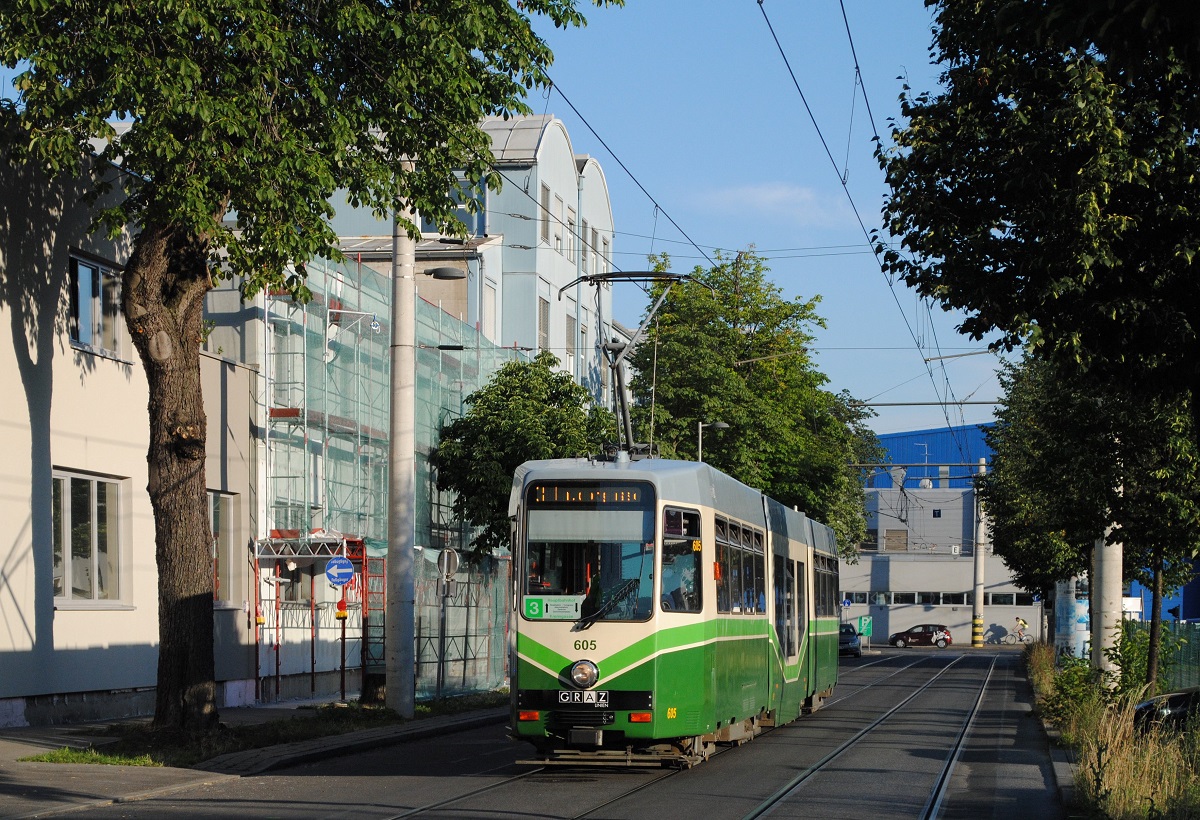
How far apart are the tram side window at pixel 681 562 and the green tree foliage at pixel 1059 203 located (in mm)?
3607

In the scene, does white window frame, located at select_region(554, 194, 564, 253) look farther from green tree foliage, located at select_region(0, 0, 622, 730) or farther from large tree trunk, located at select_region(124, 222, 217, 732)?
large tree trunk, located at select_region(124, 222, 217, 732)

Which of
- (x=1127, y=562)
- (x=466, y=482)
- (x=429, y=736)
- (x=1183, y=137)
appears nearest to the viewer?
(x=1183, y=137)

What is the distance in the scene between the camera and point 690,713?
15.0 metres

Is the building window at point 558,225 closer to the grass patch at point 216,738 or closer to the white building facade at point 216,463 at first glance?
the white building facade at point 216,463

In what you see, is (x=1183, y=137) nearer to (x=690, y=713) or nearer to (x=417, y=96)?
(x=690, y=713)

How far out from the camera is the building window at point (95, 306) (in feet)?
67.2

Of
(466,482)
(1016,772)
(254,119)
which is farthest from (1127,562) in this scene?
(254,119)

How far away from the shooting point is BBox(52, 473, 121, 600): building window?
66.0ft

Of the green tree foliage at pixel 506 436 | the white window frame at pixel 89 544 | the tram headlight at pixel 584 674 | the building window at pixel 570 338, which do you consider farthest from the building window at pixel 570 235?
the tram headlight at pixel 584 674

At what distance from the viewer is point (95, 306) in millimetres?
21000

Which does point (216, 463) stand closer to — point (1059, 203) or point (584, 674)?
point (584, 674)

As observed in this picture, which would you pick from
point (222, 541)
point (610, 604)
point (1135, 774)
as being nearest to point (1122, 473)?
point (610, 604)

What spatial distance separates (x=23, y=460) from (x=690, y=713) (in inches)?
367

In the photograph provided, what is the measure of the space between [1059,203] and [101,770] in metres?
10.5
